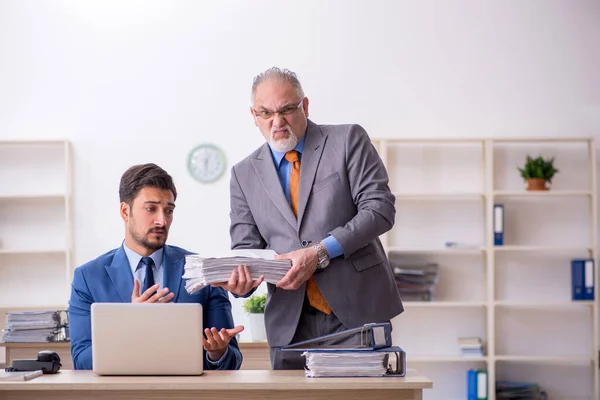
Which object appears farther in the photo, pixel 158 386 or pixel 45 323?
pixel 45 323

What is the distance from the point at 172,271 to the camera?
2.78m

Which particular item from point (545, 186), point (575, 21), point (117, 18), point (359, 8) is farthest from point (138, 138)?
point (575, 21)

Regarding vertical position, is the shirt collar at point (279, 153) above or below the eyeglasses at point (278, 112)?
below

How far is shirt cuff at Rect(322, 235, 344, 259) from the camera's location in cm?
249

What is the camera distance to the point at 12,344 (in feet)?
13.9

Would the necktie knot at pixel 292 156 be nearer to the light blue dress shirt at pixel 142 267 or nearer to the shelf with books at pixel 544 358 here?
the light blue dress shirt at pixel 142 267

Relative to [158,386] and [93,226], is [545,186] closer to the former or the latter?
[93,226]

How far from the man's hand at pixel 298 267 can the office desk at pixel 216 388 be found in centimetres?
32

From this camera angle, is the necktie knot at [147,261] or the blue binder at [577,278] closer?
the necktie knot at [147,261]

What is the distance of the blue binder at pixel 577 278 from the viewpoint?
5.60 meters

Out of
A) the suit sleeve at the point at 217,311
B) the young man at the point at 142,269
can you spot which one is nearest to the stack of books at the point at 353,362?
the young man at the point at 142,269

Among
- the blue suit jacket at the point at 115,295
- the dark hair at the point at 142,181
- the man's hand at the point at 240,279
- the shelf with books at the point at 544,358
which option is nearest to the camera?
the man's hand at the point at 240,279

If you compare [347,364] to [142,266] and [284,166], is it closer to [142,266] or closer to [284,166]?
[284,166]

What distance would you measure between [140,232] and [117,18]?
3414 millimetres
